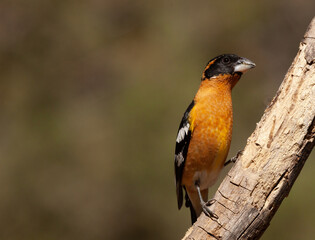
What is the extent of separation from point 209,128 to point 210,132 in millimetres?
46

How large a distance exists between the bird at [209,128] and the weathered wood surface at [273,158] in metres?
1.20

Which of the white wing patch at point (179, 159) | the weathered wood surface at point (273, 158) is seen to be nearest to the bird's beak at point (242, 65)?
the white wing patch at point (179, 159)

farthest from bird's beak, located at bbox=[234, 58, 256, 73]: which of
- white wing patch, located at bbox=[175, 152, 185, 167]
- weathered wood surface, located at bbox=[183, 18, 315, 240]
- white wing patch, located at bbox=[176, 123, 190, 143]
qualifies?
weathered wood surface, located at bbox=[183, 18, 315, 240]

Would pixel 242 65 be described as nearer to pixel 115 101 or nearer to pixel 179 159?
pixel 179 159

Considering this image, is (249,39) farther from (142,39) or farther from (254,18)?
(142,39)

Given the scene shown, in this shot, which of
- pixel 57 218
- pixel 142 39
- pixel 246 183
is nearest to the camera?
pixel 246 183

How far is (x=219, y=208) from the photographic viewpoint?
4180 mm

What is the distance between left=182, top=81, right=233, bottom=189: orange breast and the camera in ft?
17.5

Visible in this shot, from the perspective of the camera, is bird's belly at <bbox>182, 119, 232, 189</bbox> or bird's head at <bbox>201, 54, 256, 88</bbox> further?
bird's head at <bbox>201, 54, 256, 88</bbox>

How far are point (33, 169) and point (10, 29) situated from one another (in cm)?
516

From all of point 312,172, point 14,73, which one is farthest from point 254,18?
point 14,73

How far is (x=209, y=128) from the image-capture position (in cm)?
535

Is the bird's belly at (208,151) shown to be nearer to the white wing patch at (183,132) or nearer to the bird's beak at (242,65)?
the white wing patch at (183,132)

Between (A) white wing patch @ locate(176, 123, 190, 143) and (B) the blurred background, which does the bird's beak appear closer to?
(A) white wing patch @ locate(176, 123, 190, 143)
